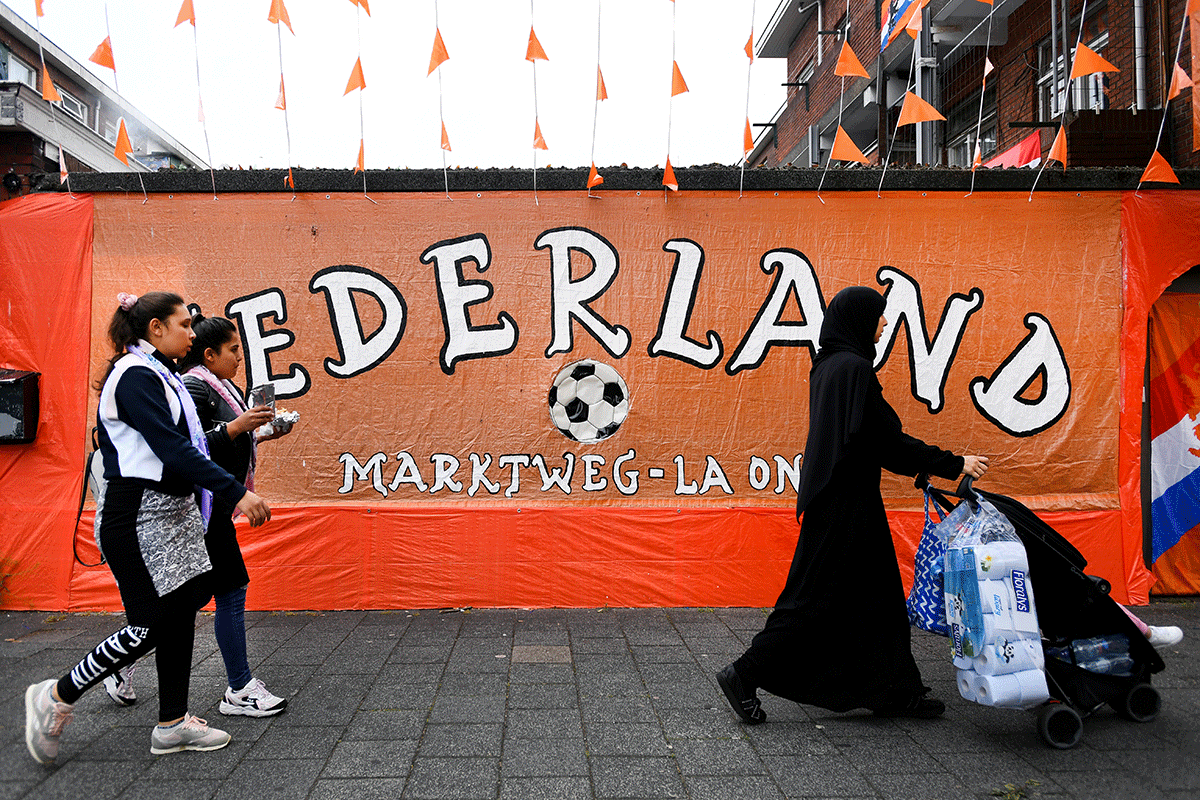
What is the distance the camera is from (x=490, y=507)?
5.08 metres

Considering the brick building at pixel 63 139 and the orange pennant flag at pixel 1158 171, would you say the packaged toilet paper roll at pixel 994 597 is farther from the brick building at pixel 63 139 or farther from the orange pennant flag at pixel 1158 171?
the brick building at pixel 63 139

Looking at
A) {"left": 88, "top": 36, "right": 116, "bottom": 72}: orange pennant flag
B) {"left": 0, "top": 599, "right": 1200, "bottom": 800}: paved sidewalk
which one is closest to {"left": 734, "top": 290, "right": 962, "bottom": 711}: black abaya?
{"left": 0, "top": 599, "right": 1200, "bottom": 800}: paved sidewalk

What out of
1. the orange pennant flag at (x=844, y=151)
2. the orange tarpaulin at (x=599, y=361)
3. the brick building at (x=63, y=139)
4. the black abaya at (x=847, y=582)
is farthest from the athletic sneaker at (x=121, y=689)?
the orange pennant flag at (x=844, y=151)

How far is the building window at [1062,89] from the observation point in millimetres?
7160

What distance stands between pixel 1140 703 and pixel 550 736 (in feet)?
8.95

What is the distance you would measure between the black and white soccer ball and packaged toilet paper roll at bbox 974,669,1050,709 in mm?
2817

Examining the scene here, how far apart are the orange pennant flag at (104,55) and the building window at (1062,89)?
7610 mm

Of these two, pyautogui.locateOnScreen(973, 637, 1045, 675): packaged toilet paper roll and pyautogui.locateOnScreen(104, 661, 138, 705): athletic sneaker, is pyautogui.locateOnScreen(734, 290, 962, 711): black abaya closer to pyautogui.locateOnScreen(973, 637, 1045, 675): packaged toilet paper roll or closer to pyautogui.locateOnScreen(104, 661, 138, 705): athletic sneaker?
pyautogui.locateOnScreen(973, 637, 1045, 675): packaged toilet paper roll

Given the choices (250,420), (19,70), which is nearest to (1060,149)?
(250,420)

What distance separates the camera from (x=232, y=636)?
3387 millimetres

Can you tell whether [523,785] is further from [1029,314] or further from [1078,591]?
[1029,314]

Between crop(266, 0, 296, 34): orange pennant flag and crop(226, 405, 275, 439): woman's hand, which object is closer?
crop(226, 405, 275, 439): woman's hand

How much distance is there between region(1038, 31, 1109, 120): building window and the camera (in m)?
7.16

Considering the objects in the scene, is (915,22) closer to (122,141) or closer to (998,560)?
(998,560)
